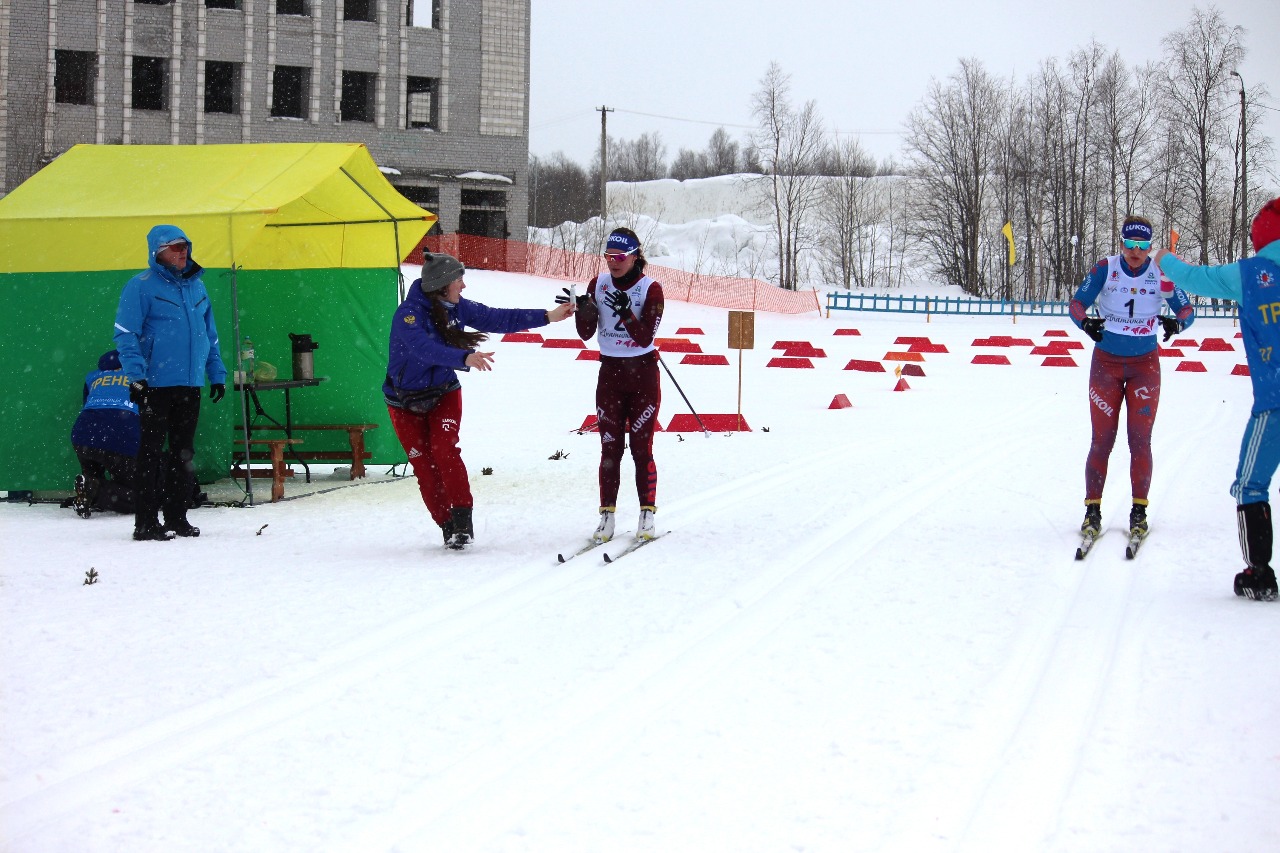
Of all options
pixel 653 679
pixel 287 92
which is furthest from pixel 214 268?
pixel 287 92

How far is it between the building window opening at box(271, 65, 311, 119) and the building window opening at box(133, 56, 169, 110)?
14.4ft

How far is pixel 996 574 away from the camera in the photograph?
6863 mm

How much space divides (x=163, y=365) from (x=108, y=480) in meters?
1.74

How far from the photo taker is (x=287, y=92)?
52.9 meters

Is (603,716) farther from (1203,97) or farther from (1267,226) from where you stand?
(1203,97)

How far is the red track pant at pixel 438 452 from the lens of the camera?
25.4 feet

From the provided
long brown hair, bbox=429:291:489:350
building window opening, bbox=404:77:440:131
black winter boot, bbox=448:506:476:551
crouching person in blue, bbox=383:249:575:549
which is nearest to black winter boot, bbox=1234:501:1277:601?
crouching person in blue, bbox=383:249:575:549

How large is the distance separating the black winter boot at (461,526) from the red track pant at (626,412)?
2.75 ft

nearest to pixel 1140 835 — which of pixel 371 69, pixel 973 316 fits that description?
pixel 973 316

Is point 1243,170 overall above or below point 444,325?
above

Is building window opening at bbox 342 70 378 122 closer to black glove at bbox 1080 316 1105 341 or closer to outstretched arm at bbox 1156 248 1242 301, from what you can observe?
black glove at bbox 1080 316 1105 341

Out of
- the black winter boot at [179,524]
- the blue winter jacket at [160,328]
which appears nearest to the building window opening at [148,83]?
the blue winter jacket at [160,328]

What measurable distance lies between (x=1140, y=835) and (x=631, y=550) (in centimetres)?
434

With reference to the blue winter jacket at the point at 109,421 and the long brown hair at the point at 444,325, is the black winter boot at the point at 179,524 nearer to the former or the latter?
the blue winter jacket at the point at 109,421
